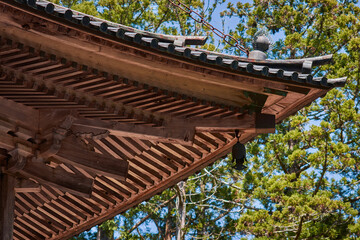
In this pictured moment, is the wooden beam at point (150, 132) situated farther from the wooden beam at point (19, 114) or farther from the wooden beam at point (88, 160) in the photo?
the wooden beam at point (19, 114)

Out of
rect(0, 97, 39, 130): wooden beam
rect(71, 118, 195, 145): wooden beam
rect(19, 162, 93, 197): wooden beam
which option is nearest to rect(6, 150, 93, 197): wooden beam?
rect(19, 162, 93, 197): wooden beam

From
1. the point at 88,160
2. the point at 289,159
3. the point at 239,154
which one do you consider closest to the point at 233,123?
the point at 239,154

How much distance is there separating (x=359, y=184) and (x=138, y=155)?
31.4 ft

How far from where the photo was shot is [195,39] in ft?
20.1

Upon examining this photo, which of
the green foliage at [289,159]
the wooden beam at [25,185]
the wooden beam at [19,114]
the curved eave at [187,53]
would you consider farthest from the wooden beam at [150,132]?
the green foliage at [289,159]

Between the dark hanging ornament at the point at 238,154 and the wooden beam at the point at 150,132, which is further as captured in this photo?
the dark hanging ornament at the point at 238,154

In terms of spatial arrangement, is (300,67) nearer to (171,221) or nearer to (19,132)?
(19,132)

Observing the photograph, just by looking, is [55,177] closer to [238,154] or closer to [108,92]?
[108,92]

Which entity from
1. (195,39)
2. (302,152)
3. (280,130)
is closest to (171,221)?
(280,130)

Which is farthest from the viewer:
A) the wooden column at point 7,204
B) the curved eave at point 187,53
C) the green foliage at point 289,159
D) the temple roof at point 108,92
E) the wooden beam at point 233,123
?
the green foliage at point 289,159

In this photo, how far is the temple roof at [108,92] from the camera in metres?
4.81

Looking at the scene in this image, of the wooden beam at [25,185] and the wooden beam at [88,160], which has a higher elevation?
the wooden beam at [88,160]

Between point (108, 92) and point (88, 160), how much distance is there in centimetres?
74

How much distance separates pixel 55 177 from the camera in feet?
19.5
